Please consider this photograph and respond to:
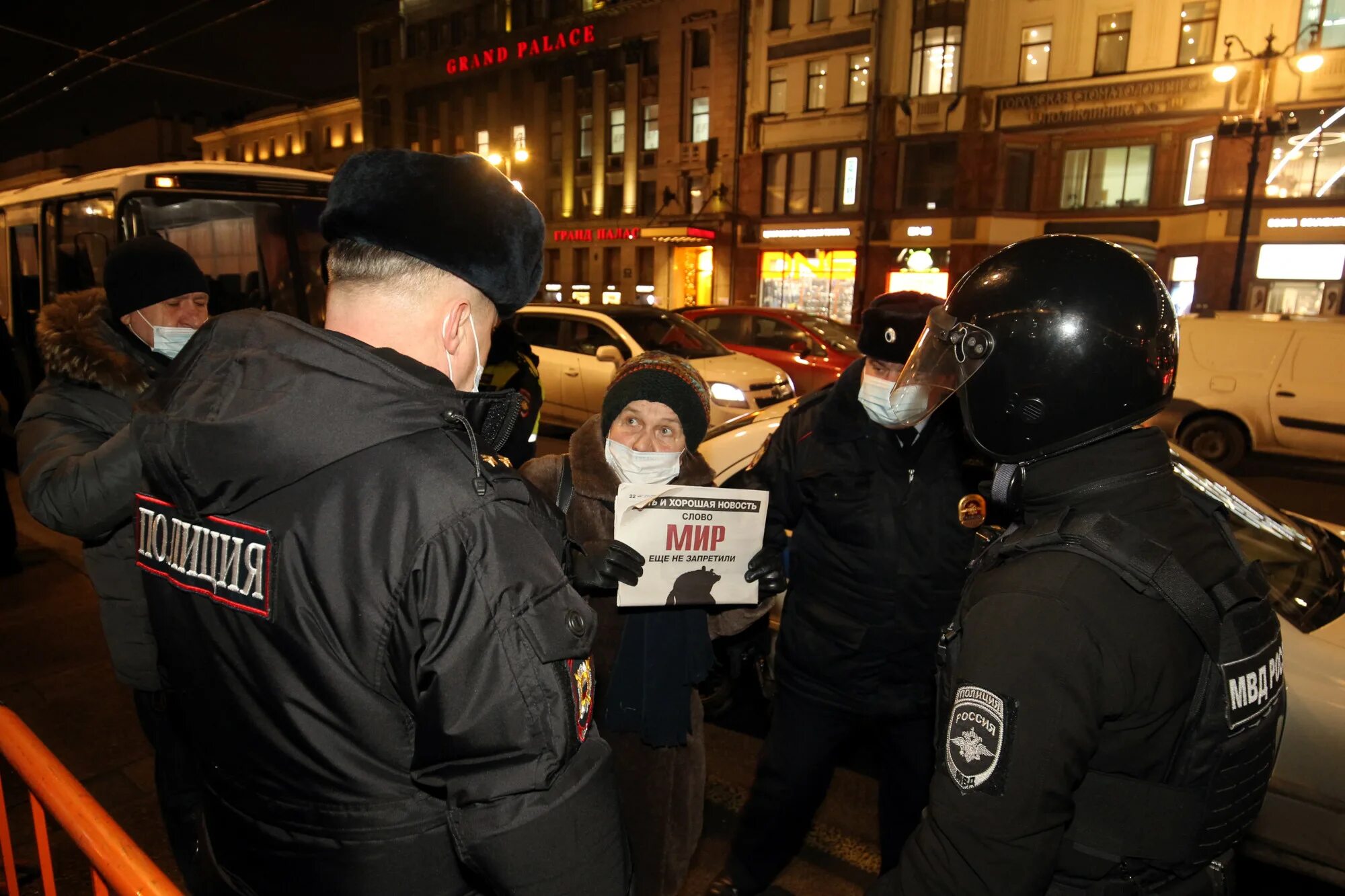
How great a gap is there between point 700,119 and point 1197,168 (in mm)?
18106

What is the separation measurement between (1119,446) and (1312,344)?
10.6 m

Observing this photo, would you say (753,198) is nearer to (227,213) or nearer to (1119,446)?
(227,213)

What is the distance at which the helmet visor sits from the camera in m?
1.63

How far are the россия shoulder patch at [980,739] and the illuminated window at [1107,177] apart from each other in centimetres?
2804

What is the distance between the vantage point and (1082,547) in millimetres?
1336

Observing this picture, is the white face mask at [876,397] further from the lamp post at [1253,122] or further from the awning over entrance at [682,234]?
the awning over entrance at [682,234]

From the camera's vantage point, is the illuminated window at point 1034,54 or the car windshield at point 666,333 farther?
the illuminated window at point 1034,54

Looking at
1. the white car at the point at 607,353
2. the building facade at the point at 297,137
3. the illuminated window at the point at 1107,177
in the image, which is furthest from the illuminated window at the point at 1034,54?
the building facade at the point at 297,137

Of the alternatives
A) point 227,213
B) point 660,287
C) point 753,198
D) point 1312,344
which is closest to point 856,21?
point 753,198

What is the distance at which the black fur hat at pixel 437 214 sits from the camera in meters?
1.20

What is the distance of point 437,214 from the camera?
121 cm

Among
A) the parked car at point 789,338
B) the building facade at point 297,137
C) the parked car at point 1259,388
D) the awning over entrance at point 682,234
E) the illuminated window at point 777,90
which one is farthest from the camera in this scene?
the building facade at point 297,137

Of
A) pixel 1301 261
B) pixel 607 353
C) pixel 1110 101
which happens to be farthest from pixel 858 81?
pixel 607 353

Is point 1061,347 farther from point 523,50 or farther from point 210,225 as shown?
point 523,50
